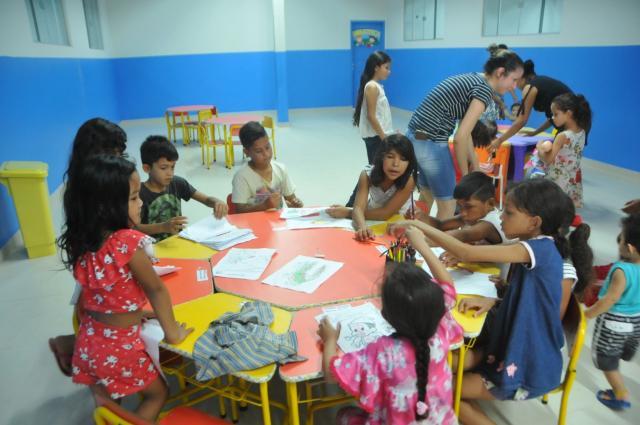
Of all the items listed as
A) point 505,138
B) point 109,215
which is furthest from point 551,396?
point 505,138

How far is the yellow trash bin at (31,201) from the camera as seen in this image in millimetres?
3680

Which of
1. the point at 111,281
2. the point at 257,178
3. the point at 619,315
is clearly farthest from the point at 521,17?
the point at 111,281

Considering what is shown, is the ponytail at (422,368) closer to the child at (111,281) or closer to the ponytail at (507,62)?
the child at (111,281)

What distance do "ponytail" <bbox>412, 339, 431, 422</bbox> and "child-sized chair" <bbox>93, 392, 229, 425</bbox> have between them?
608mm

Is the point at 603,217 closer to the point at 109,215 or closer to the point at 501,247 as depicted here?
the point at 501,247

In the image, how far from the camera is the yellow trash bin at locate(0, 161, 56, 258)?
368 cm

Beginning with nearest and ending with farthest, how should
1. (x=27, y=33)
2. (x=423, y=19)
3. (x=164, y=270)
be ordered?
(x=164, y=270) → (x=27, y=33) → (x=423, y=19)

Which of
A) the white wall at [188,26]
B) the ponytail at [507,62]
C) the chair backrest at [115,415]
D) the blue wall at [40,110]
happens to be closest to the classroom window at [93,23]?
the white wall at [188,26]

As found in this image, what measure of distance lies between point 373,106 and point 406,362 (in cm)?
320

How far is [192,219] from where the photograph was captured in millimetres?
4641

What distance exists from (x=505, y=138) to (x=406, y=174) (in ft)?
7.45

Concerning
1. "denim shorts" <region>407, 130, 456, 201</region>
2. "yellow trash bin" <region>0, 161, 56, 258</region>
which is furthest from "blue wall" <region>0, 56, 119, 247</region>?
"denim shorts" <region>407, 130, 456, 201</region>

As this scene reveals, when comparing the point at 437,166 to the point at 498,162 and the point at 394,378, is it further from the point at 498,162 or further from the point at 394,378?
the point at 394,378

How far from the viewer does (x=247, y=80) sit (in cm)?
1126
